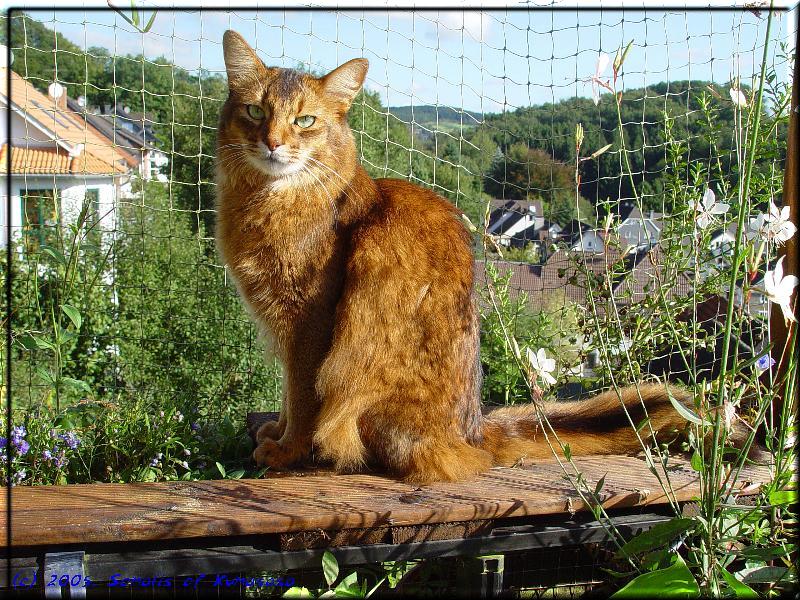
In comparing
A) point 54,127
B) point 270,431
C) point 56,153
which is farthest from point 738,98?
point 56,153

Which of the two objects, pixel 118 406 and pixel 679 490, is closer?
pixel 679 490

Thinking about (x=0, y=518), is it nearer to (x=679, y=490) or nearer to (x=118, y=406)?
(x=118, y=406)

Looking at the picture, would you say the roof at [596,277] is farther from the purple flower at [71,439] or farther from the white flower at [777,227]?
the purple flower at [71,439]

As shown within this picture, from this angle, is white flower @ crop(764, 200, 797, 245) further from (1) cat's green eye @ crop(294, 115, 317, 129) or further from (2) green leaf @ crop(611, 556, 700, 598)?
(1) cat's green eye @ crop(294, 115, 317, 129)

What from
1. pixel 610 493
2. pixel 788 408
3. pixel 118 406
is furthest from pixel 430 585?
pixel 118 406

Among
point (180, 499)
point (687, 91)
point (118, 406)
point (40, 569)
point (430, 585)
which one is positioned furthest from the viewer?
point (687, 91)

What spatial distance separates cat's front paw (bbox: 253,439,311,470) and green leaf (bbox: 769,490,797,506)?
5.28ft

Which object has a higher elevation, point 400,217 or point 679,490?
point 400,217

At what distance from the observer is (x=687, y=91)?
13.9 ft

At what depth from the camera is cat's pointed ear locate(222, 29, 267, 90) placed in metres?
2.71

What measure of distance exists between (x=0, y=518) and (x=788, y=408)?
7.63 feet

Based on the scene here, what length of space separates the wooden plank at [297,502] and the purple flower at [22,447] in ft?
1.13

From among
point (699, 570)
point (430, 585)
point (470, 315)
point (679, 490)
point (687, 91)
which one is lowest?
point (430, 585)

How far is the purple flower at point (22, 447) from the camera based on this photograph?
263 centimetres
